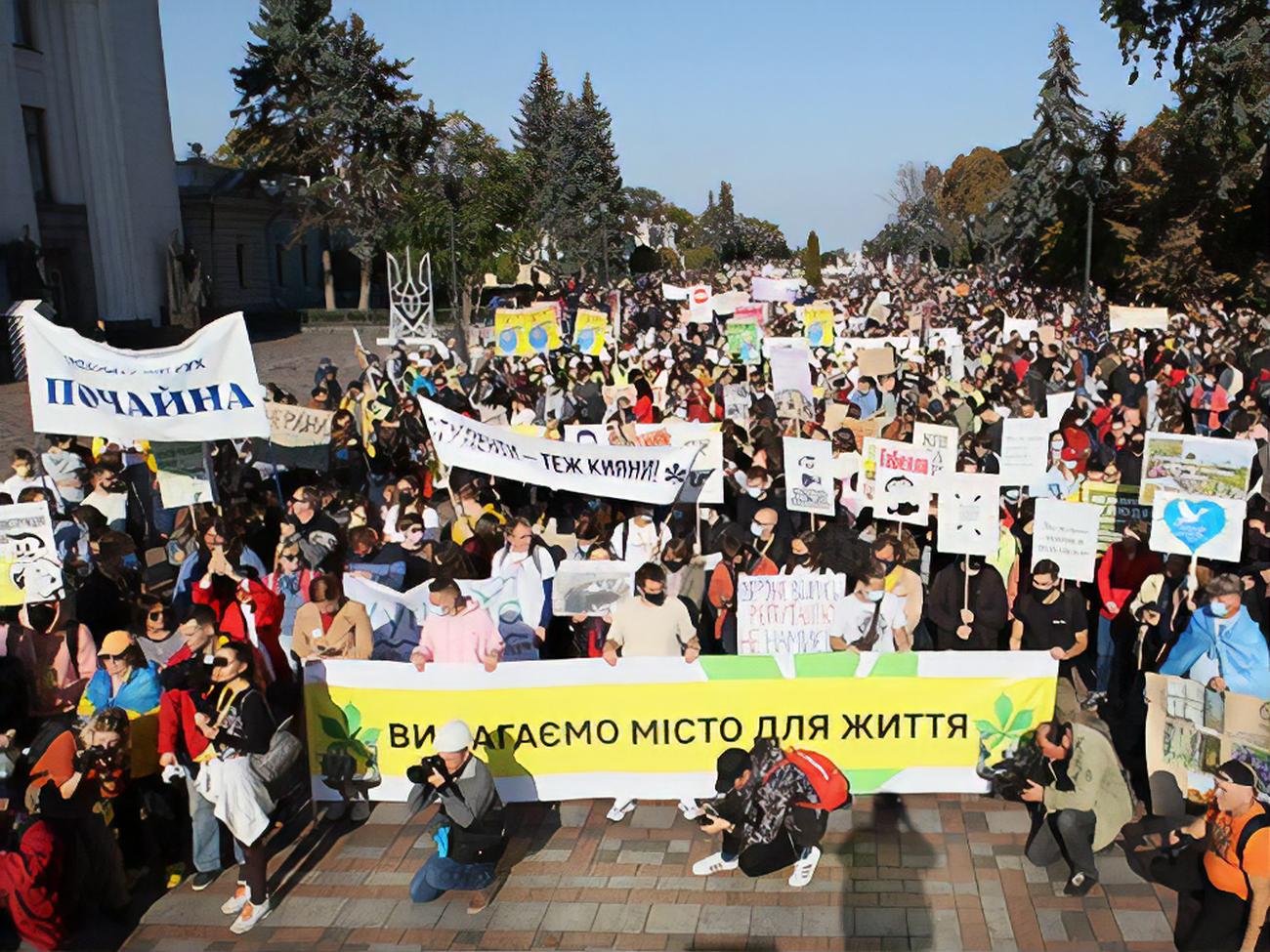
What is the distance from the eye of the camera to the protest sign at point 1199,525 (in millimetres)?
7656

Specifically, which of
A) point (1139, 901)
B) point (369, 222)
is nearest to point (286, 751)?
point (1139, 901)

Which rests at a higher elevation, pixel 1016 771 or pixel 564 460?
pixel 564 460

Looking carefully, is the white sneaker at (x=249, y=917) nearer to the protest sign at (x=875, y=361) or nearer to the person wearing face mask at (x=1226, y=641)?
the person wearing face mask at (x=1226, y=641)

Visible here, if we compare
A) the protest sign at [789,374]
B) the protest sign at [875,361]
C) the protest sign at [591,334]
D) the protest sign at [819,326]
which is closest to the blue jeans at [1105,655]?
the protest sign at [789,374]

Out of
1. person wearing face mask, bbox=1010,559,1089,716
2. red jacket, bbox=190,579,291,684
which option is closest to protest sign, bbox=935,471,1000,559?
person wearing face mask, bbox=1010,559,1089,716

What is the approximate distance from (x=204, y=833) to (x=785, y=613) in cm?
359

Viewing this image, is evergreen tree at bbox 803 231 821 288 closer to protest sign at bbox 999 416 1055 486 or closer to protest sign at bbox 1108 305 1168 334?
protest sign at bbox 1108 305 1168 334

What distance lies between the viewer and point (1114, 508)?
30.6 feet

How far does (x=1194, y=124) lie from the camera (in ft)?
119

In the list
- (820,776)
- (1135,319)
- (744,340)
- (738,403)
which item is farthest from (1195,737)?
(1135,319)

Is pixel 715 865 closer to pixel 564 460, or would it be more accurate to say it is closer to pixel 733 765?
pixel 733 765

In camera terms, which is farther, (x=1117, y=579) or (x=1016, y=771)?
(x=1117, y=579)

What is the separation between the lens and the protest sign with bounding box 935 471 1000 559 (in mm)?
8422

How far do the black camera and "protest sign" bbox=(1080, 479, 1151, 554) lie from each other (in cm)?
285
